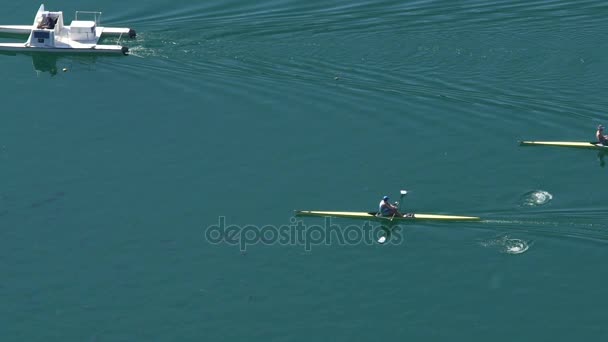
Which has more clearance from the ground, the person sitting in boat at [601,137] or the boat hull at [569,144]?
the person sitting in boat at [601,137]

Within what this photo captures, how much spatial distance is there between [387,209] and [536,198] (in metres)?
11.3

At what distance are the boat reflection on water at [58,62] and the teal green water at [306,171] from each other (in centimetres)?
26

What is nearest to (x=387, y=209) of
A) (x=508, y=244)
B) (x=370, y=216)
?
(x=370, y=216)

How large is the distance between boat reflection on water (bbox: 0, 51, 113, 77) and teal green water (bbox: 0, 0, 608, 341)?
0.26m

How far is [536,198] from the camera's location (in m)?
86.9

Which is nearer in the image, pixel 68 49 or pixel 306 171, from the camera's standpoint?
Answer: pixel 306 171

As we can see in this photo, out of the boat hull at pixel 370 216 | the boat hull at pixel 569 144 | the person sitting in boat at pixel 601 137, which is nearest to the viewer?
the boat hull at pixel 370 216

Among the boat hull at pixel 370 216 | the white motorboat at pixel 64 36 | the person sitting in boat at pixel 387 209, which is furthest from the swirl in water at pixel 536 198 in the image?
the white motorboat at pixel 64 36

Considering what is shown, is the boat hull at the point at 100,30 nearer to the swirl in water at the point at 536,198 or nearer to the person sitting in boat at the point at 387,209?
the person sitting in boat at the point at 387,209

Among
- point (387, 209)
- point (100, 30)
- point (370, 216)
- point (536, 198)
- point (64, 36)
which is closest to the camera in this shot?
point (387, 209)

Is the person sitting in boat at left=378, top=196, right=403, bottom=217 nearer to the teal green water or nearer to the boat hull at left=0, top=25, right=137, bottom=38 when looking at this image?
the teal green water

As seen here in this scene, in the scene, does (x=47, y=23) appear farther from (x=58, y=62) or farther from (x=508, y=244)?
(x=508, y=244)

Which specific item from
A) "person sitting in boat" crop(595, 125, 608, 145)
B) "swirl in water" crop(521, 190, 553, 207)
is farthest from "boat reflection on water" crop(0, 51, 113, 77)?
"person sitting in boat" crop(595, 125, 608, 145)

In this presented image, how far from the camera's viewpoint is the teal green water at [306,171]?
259ft
